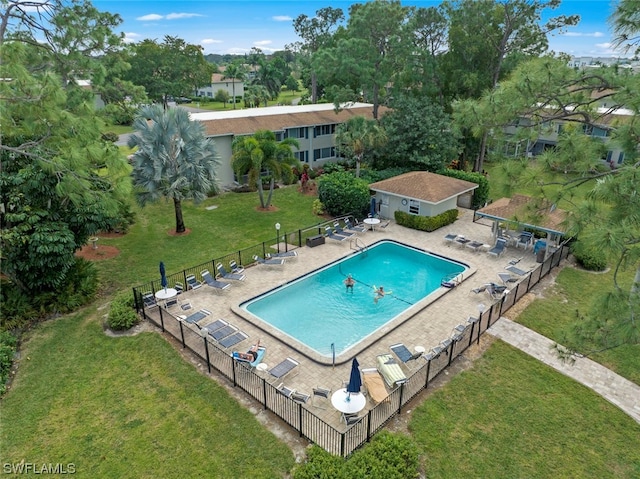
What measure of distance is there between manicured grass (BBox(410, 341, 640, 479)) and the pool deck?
6.73ft

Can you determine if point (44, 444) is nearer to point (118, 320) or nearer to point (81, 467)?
point (81, 467)

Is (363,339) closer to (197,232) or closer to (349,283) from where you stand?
(349,283)

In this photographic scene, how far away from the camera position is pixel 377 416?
11516 millimetres

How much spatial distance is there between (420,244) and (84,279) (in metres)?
17.4

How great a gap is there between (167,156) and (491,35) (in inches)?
1064

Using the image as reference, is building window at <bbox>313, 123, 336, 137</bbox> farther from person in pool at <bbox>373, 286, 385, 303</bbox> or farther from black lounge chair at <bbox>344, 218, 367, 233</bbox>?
person in pool at <bbox>373, 286, 385, 303</bbox>

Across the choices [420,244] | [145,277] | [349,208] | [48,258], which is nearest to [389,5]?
[349,208]

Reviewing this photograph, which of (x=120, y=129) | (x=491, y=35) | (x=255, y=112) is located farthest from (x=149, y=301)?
(x=120, y=129)

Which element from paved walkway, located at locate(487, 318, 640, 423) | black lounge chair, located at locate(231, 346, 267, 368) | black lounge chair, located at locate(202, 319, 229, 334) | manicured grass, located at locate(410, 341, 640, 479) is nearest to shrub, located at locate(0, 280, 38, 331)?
black lounge chair, located at locate(202, 319, 229, 334)

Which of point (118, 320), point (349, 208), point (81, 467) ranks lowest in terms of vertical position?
point (81, 467)

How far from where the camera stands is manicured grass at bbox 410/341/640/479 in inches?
403

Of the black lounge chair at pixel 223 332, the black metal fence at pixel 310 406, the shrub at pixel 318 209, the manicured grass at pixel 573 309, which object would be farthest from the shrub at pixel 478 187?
the black lounge chair at pixel 223 332

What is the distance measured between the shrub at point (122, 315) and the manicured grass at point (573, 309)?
15.0 m

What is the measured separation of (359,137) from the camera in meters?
30.7
